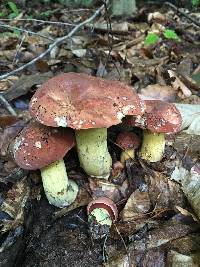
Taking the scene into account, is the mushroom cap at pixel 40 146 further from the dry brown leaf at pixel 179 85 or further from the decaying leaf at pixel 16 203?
the dry brown leaf at pixel 179 85

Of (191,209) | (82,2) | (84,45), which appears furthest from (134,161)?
(82,2)

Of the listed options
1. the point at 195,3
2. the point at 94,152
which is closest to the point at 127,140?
the point at 94,152

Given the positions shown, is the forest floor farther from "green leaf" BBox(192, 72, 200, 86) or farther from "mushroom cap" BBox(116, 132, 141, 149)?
"mushroom cap" BBox(116, 132, 141, 149)

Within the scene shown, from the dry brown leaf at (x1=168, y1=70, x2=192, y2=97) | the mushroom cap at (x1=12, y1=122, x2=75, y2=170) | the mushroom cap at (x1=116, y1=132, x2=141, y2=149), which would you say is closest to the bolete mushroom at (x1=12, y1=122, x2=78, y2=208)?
the mushroom cap at (x1=12, y1=122, x2=75, y2=170)

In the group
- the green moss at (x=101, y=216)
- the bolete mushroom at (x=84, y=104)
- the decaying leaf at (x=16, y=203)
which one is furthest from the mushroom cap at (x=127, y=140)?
the decaying leaf at (x=16, y=203)

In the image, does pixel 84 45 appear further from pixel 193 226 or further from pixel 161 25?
pixel 193 226

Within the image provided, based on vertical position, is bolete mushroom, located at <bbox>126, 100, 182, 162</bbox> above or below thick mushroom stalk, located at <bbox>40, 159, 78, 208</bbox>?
above

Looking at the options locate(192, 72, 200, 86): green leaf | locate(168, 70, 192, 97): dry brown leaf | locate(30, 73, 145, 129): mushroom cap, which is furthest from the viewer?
locate(192, 72, 200, 86): green leaf

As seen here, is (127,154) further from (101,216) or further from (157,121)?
(101,216)

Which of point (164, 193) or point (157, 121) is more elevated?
point (157, 121)
